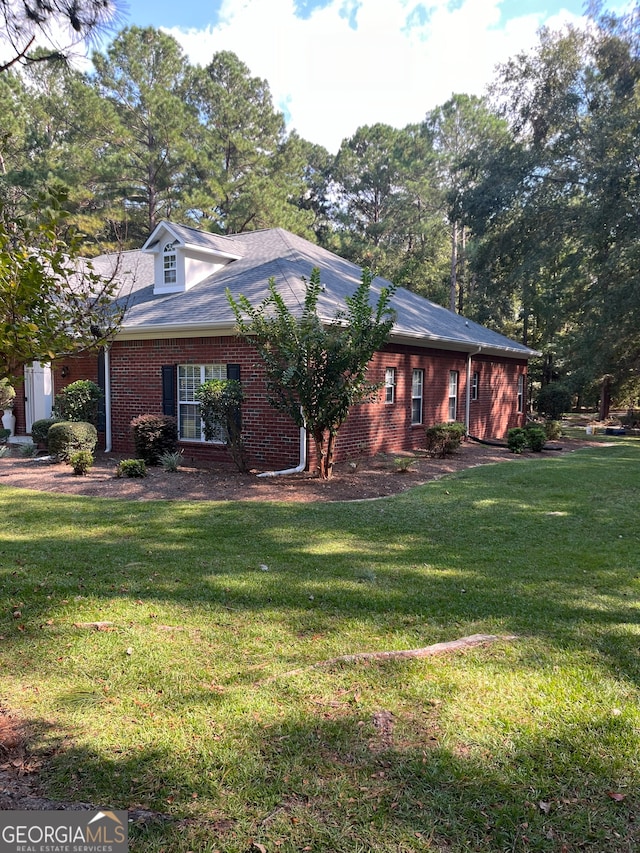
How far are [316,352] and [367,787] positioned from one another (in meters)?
7.10

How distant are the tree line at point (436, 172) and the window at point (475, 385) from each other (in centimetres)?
392

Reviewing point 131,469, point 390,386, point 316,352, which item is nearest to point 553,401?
point 390,386

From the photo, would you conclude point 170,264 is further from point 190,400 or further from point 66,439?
point 66,439

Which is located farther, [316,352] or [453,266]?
[453,266]

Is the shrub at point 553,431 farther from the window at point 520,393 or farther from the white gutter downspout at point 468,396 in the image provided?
the white gutter downspout at point 468,396

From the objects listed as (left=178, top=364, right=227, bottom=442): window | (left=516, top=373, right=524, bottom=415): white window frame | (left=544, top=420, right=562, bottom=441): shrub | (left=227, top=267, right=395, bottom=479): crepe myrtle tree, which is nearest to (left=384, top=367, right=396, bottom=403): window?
(left=227, top=267, right=395, bottom=479): crepe myrtle tree

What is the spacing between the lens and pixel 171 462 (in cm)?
1048

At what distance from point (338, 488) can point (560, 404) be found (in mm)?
18328

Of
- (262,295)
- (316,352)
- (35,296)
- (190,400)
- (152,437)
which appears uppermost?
(262,295)

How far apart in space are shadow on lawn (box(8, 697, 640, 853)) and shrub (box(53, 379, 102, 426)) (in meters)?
10.9

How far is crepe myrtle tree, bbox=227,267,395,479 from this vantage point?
8922 millimetres

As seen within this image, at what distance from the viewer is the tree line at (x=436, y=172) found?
17516 mm

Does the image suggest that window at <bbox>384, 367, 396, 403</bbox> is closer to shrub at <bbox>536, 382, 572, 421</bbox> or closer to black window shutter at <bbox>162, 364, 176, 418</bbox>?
black window shutter at <bbox>162, 364, 176, 418</bbox>
